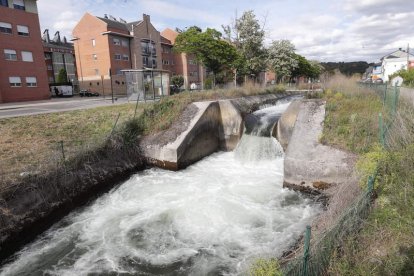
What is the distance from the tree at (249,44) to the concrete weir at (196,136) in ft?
57.0

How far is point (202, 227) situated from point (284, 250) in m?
2.23

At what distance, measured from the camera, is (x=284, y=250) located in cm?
648

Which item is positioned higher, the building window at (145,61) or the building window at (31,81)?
the building window at (145,61)

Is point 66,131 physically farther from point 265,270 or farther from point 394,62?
point 394,62

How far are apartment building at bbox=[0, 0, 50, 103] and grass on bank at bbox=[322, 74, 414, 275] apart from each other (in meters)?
34.4

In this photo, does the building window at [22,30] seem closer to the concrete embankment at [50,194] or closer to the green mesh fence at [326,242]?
the concrete embankment at [50,194]

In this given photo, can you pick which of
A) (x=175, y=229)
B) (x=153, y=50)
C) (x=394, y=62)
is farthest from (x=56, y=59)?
(x=394, y=62)

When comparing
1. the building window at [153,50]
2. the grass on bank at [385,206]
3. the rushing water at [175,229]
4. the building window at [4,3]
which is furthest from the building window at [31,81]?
the grass on bank at [385,206]

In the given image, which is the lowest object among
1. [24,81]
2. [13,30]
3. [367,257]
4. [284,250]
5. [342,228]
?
[284,250]

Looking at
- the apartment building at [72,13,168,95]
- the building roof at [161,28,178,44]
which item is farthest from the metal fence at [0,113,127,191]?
the building roof at [161,28,178,44]

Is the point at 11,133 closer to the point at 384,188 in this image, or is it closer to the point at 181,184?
the point at 181,184

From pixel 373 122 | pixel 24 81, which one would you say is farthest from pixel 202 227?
pixel 24 81

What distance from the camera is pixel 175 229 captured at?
300 inches

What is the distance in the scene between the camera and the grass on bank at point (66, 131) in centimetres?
927
